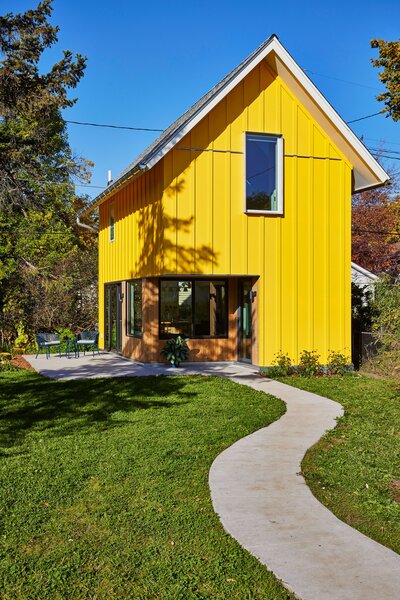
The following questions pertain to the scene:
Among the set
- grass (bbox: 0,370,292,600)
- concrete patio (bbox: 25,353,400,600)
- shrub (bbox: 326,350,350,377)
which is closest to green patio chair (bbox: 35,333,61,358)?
grass (bbox: 0,370,292,600)

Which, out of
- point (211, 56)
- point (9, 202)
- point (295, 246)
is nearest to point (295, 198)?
point (295, 246)

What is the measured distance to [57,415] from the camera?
8.80 m

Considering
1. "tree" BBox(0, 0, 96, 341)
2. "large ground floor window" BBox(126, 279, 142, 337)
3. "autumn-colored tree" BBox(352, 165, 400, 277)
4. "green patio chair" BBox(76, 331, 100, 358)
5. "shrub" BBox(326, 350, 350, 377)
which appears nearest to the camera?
"tree" BBox(0, 0, 96, 341)

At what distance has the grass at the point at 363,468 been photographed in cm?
477

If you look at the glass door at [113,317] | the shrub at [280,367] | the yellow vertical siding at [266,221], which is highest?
the yellow vertical siding at [266,221]

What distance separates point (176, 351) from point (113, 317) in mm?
5283

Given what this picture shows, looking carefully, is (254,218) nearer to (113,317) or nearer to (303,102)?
(303,102)

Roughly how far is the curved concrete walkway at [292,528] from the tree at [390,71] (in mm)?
6684

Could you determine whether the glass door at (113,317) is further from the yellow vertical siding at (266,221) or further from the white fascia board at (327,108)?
the white fascia board at (327,108)

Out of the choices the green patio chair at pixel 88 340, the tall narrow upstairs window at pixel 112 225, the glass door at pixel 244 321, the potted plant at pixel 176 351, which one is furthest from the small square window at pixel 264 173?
the green patio chair at pixel 88 340

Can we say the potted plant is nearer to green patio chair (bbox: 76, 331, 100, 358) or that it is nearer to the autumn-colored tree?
green patio chair (bbox: 76, 331, 100, 358)

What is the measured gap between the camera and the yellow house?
13672mm

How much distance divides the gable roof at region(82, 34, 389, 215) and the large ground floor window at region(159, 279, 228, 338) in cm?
329

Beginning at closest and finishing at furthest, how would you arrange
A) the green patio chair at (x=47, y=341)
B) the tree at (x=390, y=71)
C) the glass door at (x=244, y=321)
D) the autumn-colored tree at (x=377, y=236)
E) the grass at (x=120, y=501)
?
1. the grass at (x=120, y=501)
2. the tree at (x=390, y=71)
3. the glass door at (x=244, y=321)
4. the green patio chair at (x=47, y=341)
5. the autumn-colored tree at (x=377, y=236)
